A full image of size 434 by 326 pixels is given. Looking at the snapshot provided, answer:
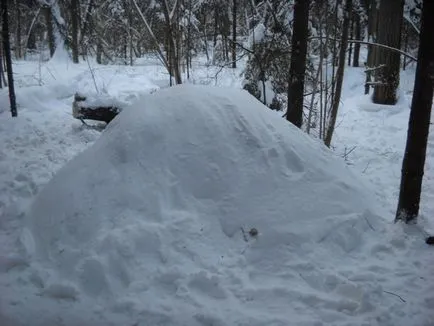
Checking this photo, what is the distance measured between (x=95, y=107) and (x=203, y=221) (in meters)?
5.86

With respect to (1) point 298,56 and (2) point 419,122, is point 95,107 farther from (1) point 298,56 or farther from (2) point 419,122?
(2) point 419,122

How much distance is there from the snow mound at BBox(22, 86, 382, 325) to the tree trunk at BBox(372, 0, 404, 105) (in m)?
8.47

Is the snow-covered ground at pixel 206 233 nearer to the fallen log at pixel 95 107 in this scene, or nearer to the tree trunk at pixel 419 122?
the tree trunk at pixel 419 122

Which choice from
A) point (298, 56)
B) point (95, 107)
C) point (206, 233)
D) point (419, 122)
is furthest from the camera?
point (95, 107)

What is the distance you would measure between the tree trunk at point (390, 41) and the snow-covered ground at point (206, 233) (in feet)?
24.9

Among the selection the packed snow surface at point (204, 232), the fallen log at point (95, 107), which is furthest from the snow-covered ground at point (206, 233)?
the fallen log at point (95, 107)

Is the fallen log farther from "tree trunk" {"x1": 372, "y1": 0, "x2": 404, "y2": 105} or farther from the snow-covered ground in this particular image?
"tree trunk" {"x1": 372, "y1": 0, "x2": 404, "y2": 105}

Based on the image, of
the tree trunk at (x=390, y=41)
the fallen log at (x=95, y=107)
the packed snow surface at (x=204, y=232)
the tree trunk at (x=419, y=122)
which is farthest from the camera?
the tree trunk at (x=390, y=41)

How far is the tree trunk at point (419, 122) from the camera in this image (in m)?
4.72

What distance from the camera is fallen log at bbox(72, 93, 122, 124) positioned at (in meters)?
9.63

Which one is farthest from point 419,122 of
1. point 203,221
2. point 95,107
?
point 95,107

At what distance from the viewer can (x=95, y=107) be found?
9.66 m

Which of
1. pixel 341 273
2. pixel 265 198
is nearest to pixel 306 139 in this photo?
pixel 265 198

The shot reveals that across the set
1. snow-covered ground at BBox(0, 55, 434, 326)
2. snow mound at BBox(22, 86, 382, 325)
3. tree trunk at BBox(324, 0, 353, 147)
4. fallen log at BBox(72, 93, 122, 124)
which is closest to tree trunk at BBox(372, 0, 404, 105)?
tree trunk at BBox(324, 0, 353, 147)
